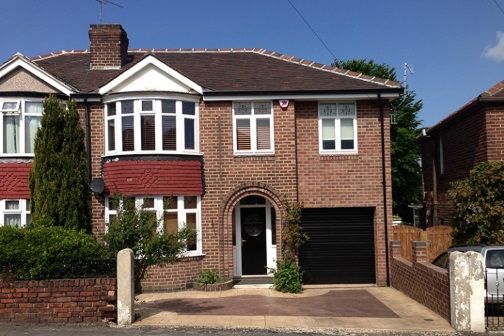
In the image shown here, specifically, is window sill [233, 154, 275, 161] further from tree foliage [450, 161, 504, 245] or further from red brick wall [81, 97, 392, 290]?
tree foliage [450, 161, 504, 245]

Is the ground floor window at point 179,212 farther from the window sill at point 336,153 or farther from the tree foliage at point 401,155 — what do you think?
the tree foliage at point 401,155

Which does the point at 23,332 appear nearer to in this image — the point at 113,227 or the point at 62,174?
the point at 113,227

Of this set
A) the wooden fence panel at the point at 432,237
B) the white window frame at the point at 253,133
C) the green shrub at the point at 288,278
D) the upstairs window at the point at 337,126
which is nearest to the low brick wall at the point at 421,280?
the wooden fence panel at the point at 432,237

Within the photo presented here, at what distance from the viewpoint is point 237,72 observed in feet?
56.4

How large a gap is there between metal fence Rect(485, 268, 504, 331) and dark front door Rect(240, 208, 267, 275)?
282 inches

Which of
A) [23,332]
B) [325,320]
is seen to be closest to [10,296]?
[23,332]

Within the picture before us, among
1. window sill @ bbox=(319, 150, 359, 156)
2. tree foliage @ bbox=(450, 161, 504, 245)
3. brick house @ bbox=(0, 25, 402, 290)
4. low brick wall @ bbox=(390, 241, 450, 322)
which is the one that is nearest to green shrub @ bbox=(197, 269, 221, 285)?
brick house @ bbox=(0, 25, 402, 290)

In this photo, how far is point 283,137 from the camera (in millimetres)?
15797

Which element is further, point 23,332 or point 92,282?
point 92,282

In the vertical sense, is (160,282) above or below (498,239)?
below

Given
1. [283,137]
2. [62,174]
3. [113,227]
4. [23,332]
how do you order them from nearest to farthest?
1. [23,332]
2. [113,227]
3. [62,174]
4. [283,137]

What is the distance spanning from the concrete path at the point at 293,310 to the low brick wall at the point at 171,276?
0.41 metres

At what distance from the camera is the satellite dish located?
15.1m

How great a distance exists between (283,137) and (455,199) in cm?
524
